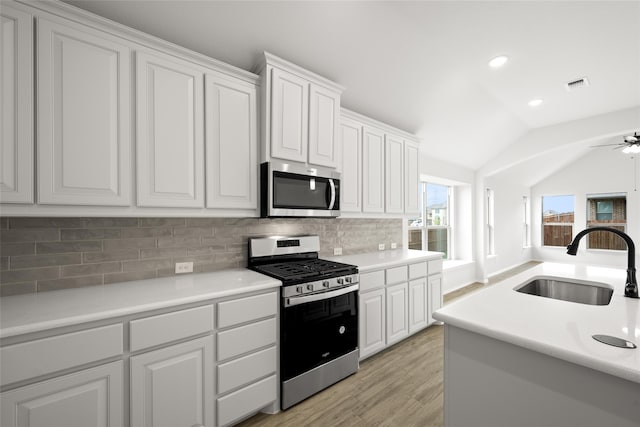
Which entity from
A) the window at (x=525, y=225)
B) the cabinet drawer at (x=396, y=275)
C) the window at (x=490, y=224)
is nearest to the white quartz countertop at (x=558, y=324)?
the cabinet drawer at (x=396, y=275)

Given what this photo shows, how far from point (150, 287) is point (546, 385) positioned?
2048 millimetres

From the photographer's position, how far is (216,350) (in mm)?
1589

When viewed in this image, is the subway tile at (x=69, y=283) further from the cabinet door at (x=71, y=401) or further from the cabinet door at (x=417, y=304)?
the cabinet door at (x=417, y=304)

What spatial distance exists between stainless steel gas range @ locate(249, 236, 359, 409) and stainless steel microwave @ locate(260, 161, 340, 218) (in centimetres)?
40

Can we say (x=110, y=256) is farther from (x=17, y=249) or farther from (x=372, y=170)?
(x=372, y=170)

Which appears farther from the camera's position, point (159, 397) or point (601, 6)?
point (601, 6)

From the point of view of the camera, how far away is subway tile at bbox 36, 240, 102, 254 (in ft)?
5.14

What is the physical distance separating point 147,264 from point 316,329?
4.36 ft

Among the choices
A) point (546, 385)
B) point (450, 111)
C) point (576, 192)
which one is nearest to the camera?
point (546, 385)

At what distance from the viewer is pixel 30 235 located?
1.53m

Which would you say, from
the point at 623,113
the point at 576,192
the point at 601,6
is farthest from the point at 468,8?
the point at 576,192

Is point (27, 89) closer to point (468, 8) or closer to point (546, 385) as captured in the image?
point (546, 385)

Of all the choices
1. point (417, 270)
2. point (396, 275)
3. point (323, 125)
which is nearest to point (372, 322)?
point (396, 275)

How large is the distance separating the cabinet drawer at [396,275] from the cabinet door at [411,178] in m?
0.92
